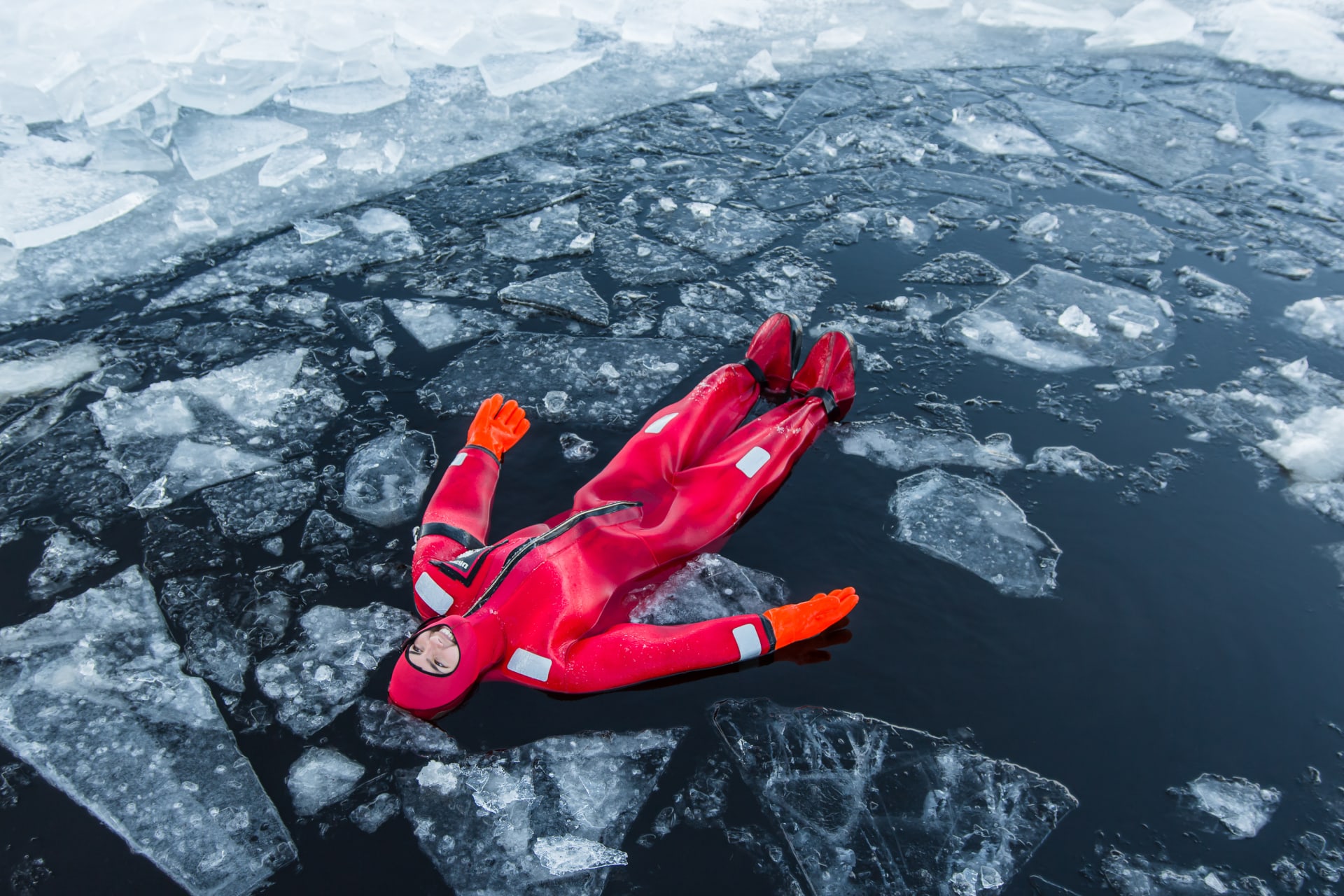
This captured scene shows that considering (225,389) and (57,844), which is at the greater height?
(225,389)

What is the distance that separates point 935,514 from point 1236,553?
93 centimetres

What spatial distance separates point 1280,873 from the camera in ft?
6.23

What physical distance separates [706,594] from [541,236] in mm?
2122

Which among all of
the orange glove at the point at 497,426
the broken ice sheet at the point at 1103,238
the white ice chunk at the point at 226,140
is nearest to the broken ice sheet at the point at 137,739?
the orange glove at the point at 497,426

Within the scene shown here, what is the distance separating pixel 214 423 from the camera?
2930mm

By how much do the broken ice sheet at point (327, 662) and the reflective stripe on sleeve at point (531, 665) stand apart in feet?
1.26

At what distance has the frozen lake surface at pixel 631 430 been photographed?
198cm

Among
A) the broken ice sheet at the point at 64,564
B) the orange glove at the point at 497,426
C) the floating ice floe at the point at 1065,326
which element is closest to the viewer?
the broken ice sheet at the point at 64,564

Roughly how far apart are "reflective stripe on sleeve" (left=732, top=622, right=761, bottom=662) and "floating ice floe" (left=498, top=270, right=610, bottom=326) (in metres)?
1.61

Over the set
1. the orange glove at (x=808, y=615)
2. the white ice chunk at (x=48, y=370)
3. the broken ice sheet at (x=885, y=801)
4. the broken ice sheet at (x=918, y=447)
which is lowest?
the broken ice sheet at (x=885, y=801)

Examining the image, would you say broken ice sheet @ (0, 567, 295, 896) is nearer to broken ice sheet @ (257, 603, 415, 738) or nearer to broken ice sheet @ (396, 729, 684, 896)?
broken ice sheet @ (257, 603, 415, 738)

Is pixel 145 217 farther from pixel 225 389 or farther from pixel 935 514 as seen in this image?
pixel 935 514

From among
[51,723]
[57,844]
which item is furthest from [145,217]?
[57,844]

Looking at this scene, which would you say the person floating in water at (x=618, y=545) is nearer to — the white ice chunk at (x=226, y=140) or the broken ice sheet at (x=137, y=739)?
the broken ice sheet at (x=137, y=739)
